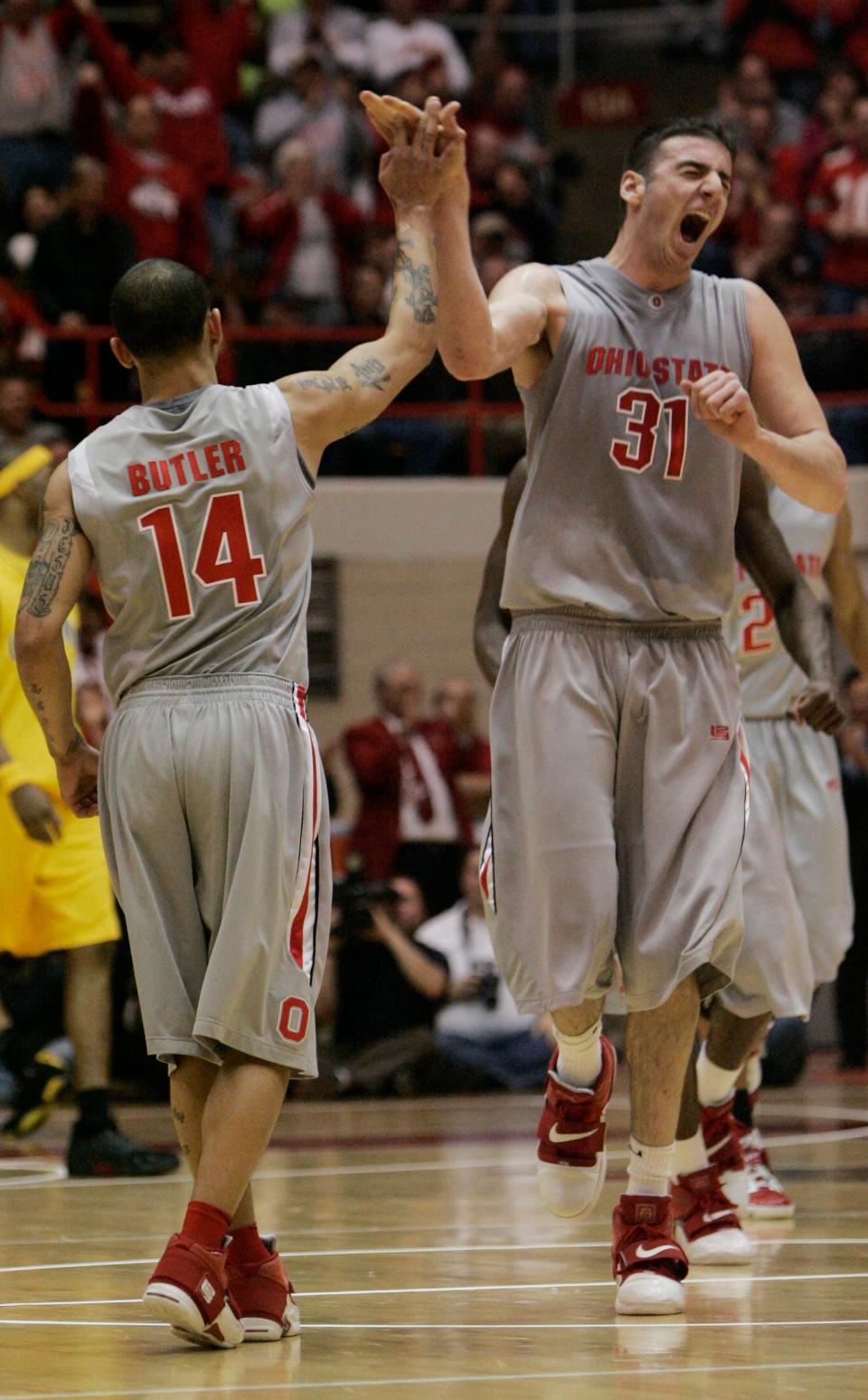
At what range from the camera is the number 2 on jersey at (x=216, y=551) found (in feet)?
13.5

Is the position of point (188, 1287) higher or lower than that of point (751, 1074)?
higher

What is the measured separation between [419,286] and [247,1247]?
1886 mm

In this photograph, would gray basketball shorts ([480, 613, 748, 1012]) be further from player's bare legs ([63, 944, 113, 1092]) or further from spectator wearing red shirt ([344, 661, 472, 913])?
spectator wearing red shirt ([344, 661, 472, 913])

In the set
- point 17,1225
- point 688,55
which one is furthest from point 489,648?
point 688,55

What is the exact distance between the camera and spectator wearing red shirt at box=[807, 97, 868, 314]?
14.2 meters

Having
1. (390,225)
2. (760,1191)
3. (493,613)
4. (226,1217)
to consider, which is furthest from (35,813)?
(390,225)

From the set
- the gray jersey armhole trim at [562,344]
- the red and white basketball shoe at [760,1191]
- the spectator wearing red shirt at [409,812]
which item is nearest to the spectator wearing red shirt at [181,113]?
the spectator wearing red shirt at [409,812]

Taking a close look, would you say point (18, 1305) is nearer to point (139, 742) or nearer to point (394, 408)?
point (139, 742)

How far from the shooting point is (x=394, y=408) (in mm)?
13836

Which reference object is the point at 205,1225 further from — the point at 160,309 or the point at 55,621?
the point at 160,309

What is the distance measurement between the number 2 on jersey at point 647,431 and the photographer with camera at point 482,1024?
255 inches

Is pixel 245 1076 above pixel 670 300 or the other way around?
the other way around

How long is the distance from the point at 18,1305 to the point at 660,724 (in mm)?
1781

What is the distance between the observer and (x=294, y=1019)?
159 inches
